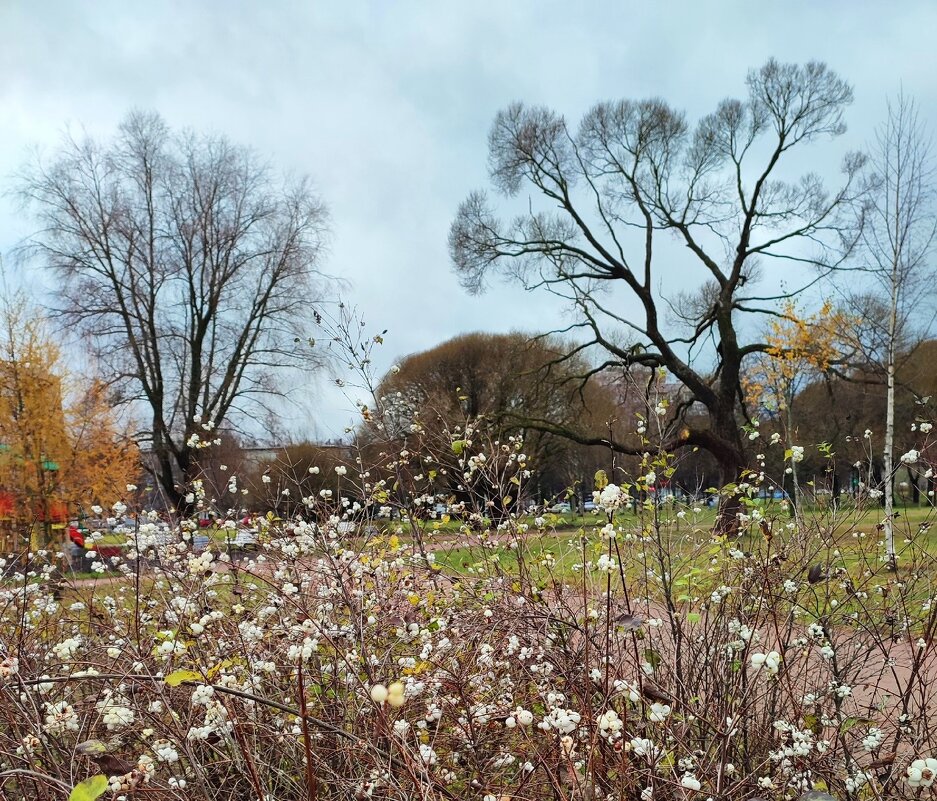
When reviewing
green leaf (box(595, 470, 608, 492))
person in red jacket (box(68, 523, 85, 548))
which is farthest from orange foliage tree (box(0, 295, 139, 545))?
green leaf (box(595, 470, 608, 492))

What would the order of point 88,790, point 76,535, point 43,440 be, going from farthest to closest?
point 43,440 → point 76,535 → point 88,790

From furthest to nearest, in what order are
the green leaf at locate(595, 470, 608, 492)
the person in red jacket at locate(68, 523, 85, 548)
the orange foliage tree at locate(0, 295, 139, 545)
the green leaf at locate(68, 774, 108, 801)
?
the orange foliage tree at locate(0, 295, 139, 545), the person in red jacket at locate(68, 523, 85, 548), the green leaf at locate(595, 470, 608, 492), the green leaf at locate(68, 774, 108, 801)

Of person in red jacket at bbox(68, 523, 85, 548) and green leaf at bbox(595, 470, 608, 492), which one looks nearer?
green leaf at bbox(595, 470, 608, 492)

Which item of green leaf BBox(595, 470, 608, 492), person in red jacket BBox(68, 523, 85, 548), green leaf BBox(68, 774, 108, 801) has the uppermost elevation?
green leaf BBox(595, 470, 608, 492)

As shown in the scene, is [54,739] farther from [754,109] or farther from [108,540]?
[754,109]

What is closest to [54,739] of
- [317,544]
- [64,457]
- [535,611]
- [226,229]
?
[317,544]

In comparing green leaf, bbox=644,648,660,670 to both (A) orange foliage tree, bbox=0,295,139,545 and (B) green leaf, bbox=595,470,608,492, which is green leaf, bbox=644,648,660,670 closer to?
(B) green leaf, bbox=595,470,608,492

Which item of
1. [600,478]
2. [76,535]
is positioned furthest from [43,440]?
[600,478]

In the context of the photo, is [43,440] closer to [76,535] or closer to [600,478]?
[76,535]

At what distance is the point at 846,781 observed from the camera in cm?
217

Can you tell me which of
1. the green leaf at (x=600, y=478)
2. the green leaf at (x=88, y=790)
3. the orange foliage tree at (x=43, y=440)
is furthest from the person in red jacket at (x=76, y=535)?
the green leaf at (x=88, y=790)

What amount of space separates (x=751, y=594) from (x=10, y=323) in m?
17.1

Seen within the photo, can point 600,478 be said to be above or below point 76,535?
above

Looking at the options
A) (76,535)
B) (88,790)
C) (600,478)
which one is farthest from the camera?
(76,535)
